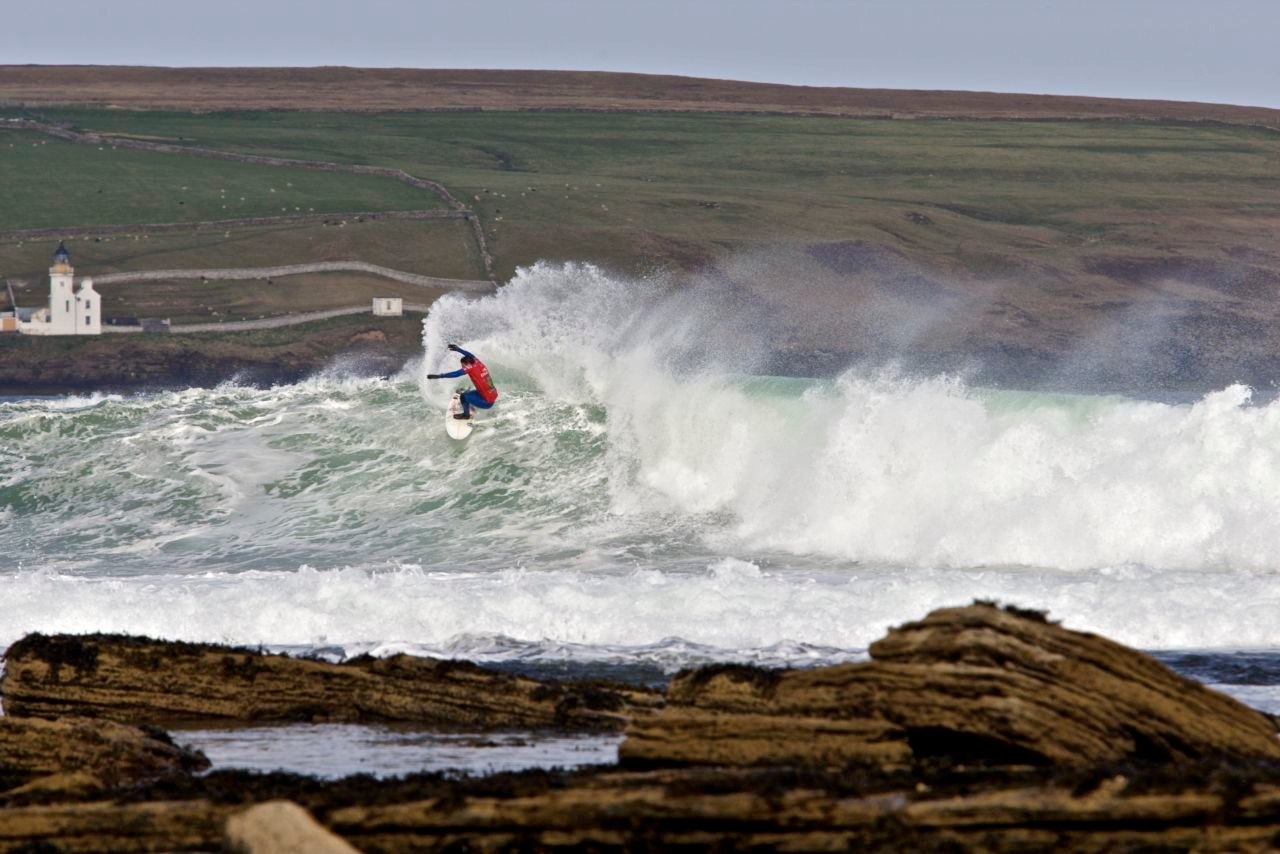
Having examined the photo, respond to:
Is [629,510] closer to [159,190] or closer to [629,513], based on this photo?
[629,513]

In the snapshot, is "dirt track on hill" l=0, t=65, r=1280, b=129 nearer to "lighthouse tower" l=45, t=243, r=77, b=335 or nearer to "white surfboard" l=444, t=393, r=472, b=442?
"lighthouse tower" l=45, t=243, r=77, b=335

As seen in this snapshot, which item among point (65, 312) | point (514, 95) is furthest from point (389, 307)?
point (514, 95)

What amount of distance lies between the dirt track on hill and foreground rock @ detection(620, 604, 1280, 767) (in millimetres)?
136576

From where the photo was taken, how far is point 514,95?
148m

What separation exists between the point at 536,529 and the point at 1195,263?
307 ft

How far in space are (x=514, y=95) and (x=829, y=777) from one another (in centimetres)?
14433

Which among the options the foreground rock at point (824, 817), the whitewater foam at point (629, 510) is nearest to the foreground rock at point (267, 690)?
the foreground rock at point (824, 817)

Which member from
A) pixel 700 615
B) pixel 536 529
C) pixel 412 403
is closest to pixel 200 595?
pixel 700 615

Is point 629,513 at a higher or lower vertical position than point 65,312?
lower

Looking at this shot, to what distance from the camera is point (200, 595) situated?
17406 millimetres

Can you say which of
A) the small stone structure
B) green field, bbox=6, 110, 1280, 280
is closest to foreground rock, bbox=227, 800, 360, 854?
the small stone structure

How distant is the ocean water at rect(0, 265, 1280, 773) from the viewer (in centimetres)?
1586

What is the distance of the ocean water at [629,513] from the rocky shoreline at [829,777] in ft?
15.4

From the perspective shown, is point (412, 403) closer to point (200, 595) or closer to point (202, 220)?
point (200, 595)
